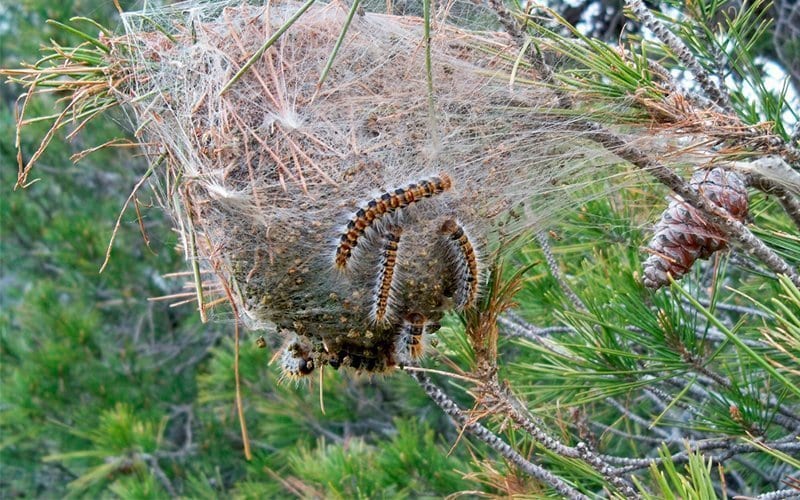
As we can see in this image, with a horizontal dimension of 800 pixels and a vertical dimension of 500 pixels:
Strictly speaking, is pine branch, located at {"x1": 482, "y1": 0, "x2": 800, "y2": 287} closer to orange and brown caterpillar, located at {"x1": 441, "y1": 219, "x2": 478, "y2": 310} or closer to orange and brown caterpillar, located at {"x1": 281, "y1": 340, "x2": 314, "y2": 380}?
orange and brown caterpillar, located at {"x1": 441, "y1": 219, "x2": 478, "y2": 310}

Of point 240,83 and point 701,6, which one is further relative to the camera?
point 701,6

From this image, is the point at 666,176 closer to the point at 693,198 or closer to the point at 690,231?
the point at 693,198

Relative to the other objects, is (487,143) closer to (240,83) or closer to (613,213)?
(240,83)

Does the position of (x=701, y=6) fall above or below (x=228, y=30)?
above

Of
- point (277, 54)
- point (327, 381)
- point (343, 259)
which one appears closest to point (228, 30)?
point (277, 54)

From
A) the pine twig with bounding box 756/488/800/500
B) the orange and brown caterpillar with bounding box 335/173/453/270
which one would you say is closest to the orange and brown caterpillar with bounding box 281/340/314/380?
the orange and brown caterpillar with bounding box 335/173/453/270

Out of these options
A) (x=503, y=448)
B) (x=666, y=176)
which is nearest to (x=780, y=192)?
(x=666, y=176)

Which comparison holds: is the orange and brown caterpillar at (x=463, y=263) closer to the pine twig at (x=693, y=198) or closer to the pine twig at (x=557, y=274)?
the pine twig at (x=693, y=198)

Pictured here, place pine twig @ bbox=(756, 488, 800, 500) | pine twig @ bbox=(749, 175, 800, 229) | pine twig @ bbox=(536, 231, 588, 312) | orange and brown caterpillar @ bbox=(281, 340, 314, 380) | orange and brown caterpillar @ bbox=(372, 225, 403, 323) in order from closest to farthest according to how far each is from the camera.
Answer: pine twig @ bbox=(756, 488, 800, 500) < orange and brown caterpillar @ bbox=(372, 225, 403, 323) < pine twig @ bbox=(749, 175, 800, 229) < orange and brown caterpillar @ bbox=(281, 340, 314, 380) < pine twig @ bbox=(536, 231, 588, 312)
